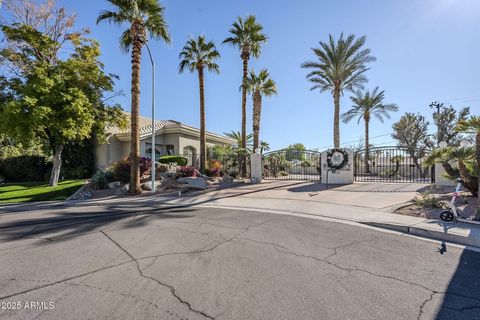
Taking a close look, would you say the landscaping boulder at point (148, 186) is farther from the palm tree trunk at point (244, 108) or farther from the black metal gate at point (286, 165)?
the black metal gate at point (286, 165)

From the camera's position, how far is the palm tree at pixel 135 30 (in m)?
15.2

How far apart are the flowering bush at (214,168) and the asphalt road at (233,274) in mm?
14622

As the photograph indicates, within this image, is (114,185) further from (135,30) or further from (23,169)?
(23,169)

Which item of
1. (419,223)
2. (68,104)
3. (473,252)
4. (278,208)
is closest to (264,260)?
(473,252)

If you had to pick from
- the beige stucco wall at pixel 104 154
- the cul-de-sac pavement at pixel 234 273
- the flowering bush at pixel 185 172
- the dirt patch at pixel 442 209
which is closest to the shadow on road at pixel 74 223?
the cul-de-sac pavement at pixel 234 273

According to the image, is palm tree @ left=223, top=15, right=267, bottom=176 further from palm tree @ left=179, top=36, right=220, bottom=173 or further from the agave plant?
the agave plant

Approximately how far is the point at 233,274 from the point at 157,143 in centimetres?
2420

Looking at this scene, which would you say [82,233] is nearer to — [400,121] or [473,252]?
[473,252]

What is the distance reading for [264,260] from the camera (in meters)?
5.11

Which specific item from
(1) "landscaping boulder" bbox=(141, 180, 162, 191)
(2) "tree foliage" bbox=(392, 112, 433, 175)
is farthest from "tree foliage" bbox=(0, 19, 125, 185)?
(2) "tree foliage" bbox=(392, 112, 433, 175)

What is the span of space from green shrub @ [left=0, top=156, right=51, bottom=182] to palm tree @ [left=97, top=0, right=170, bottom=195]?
1427cm

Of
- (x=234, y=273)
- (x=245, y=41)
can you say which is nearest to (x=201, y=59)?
(x=245, y=41)

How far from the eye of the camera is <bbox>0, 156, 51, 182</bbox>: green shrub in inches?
981

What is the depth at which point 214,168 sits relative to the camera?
2267 cm
